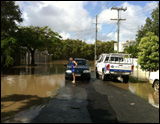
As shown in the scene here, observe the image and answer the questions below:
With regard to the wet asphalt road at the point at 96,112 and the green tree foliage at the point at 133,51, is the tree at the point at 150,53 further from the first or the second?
the green tree foliage at the point at 133,51

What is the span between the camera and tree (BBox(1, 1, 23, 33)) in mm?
12670

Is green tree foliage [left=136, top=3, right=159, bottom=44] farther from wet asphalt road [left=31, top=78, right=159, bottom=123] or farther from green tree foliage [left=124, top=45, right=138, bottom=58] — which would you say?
wet asphalt road [left=31, top=78, right=159, bottom=123]

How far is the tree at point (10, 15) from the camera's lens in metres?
12.7

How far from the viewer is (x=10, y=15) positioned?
13.6 m

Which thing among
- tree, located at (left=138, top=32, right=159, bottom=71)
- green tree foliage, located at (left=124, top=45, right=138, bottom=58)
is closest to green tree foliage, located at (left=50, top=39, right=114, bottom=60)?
green tree foliage, located at (left=124, top=45, right=138, bottom=58)

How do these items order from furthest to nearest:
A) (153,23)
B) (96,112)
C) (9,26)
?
1. (153,23)
2. (9,26)
3. (96,112)

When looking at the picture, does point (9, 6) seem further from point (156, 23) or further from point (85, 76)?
point (156, 23)

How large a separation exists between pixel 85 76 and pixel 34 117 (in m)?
7.37

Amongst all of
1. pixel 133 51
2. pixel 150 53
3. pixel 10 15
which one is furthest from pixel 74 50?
pixel 150 53

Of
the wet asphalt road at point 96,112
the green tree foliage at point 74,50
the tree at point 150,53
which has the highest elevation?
the green tree foliage at point 74,50

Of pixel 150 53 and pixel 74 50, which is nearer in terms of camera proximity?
pixel 150 53

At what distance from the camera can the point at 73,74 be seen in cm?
1098

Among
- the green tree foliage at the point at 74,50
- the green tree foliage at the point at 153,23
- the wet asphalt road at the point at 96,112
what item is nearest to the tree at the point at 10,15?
the wet asphalt road at the point at 96,112

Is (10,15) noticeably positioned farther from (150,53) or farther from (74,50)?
(74,50)
